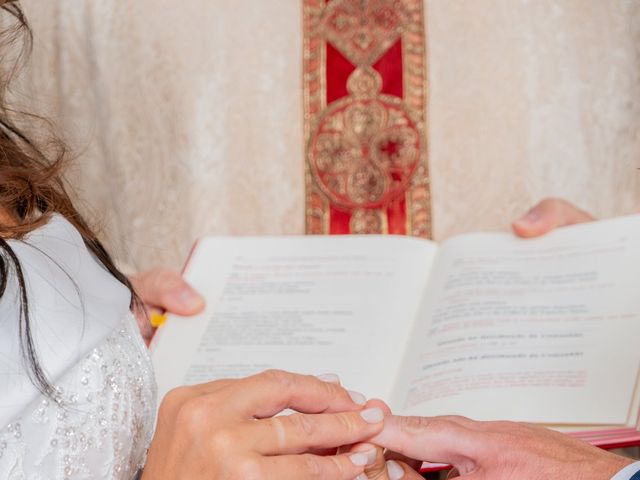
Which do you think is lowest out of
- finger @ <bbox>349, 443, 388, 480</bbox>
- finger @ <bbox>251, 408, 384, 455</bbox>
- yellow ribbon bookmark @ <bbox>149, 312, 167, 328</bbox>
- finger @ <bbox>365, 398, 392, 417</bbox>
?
yellow ribbon bookmark @ <bbox>149, 312, 167, 328</bbox>

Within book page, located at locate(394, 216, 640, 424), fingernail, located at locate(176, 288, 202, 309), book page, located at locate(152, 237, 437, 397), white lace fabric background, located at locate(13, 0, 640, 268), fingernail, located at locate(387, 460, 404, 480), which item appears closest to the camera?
fingernail, located at locate(387, 460, 404, 480)


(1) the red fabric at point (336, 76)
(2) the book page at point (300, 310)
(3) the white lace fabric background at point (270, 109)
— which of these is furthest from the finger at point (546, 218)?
(1) the red fabric at point (336, 76)

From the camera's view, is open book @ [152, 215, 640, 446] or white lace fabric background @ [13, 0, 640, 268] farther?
white lace fabric background @ [13, 0, 640, 268]

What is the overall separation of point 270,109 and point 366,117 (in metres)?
0.22

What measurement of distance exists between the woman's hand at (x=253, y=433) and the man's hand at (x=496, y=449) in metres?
0.06

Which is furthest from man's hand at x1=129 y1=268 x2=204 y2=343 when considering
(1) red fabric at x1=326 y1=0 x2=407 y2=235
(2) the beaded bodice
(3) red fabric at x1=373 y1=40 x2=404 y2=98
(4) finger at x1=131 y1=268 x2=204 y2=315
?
(3) red fabric at x1=373 y1=40 x2=404 y2=98

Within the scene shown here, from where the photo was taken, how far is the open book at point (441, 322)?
133cm

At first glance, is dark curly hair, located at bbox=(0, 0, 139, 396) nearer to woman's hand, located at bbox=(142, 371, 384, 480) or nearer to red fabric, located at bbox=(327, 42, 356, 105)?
woman's hand, located at bbox=(142, 371, 384, 480)

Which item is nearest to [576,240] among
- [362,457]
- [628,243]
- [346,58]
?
[628,243]

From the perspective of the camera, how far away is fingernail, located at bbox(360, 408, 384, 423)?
114 cm

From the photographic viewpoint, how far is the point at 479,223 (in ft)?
7.44

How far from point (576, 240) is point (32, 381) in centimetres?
90

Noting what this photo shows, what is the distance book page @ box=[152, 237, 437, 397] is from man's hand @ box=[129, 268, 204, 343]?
2 centimetres

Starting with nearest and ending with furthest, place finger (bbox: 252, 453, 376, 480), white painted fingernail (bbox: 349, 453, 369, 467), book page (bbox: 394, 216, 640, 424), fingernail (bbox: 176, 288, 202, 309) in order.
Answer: finger (bbox: 252, 453, 376, 480) → white painted fingernail (bbox: 349, 453, 369, 467) → book page (bbox: 394, 216, 640, 424) → fingernail (bbox: 176, 288, 202, 309)
